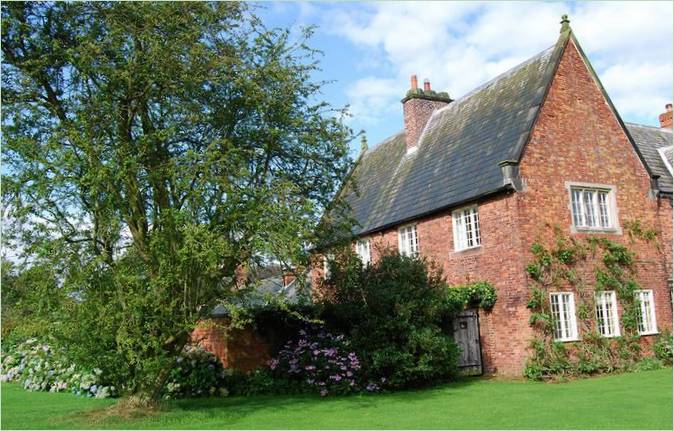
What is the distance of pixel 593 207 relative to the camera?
2138 cm

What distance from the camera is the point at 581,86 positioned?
21.9 metres

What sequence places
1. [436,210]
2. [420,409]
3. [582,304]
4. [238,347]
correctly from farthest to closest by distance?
[436,210] < [238,347] < [582,304] < [420,409]

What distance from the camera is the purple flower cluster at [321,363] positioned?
17.8m

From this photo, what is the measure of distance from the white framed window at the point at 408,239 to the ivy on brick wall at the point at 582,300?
5.37 m

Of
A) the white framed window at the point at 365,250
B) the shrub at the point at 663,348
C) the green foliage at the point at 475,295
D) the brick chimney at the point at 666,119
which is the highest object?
the brick chimney at the point at 666,119

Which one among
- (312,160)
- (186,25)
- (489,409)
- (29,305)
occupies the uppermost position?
(186,25)

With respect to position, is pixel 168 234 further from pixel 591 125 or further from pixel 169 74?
pixel 591 125

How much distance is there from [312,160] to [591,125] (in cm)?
1133

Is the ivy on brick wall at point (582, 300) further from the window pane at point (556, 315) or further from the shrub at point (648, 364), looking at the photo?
the window pane at point (556, 315)

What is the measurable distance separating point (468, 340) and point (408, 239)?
16.4ft

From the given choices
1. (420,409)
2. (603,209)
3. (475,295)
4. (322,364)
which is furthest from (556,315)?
(420,409)

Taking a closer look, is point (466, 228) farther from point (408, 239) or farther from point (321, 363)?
point (321, 363)

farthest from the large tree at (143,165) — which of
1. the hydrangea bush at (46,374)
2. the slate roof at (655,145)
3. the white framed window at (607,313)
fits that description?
the slate roof at (655,145)

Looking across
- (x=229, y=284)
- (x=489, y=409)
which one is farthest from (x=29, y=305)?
(x=489, y=409)
